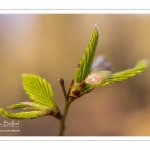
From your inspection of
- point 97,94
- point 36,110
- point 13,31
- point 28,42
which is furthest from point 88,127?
point 36,110

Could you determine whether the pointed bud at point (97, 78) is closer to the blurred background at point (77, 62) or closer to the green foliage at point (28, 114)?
the green foliage at point (28, 114)

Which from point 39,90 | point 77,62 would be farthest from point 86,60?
point 77,62

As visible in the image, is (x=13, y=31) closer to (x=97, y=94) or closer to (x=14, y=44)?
(x=14, y=44)

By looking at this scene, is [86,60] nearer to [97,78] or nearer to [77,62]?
[97,78]

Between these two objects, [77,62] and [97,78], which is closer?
[97,78]

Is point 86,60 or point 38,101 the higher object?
point 86,60

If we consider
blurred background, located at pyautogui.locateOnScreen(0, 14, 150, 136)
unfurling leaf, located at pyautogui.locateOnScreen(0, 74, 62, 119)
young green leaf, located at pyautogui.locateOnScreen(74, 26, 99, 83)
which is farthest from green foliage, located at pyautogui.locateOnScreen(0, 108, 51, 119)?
blurred background, located at pyautogui.locateOnScreen(0, 14, 150, 136)
